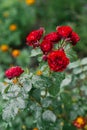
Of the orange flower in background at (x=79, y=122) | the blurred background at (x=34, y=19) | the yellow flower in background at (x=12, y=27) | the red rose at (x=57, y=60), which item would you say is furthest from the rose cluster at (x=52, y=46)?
the yellow flower in background at (x=12, y=27)

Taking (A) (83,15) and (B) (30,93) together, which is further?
(A) (83,15)

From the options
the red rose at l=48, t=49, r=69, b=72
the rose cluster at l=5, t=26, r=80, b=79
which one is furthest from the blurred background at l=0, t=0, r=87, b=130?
the red rose at l=48, t=49, r=69, b=72

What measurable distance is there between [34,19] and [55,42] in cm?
256

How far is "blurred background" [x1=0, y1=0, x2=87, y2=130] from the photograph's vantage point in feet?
15.0

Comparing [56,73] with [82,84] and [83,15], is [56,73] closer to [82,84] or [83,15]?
[82,84]

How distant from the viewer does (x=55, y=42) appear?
247cm

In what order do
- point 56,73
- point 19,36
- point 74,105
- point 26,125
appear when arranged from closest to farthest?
1. point 56,73
2. point 74,105
3. point 26,125
4. point 19,36

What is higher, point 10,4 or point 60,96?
point 10,4

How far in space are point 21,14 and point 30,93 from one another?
2452 millimetres

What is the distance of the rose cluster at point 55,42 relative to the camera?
7.68ft

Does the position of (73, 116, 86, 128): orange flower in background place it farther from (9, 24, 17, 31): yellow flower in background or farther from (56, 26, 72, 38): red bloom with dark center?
(9, 24, 17, 31): yellow flower in background

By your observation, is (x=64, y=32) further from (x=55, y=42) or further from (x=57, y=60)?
(x=57, y=60)

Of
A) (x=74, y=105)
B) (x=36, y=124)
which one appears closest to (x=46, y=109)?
(x=36, y=124)

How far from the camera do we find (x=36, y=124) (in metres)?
2.76
